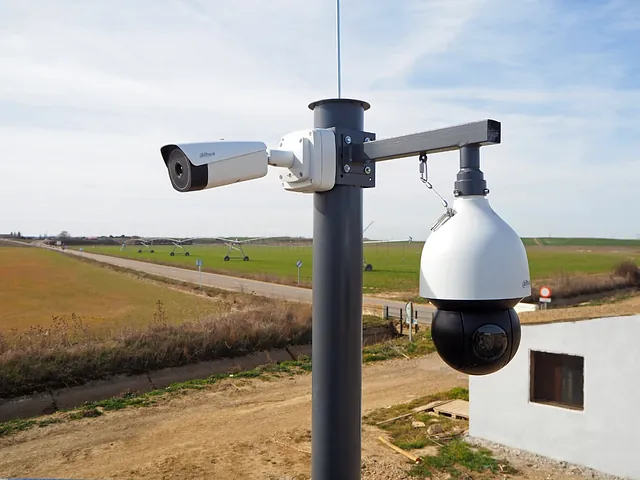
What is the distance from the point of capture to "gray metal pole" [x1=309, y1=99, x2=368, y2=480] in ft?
6.48

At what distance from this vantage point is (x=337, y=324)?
2.00m

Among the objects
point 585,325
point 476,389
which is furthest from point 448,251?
point 476,389

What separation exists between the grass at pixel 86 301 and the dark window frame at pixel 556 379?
1319 cm

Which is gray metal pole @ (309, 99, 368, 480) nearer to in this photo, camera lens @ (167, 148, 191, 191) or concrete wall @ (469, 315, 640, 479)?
camera lens @ (167, 148, 191, 191)

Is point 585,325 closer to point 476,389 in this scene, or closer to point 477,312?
point 476,389

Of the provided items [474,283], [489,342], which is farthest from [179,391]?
[474,283]

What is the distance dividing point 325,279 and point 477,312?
549 mm

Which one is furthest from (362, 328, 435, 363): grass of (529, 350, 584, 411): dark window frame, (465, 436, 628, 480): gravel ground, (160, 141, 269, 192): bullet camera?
(160, 141, 269, 192): bullet camera

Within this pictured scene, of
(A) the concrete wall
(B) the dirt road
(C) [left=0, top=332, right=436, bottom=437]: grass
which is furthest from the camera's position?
(C) [left=0, top=332, right=436, bottom=437]: grass

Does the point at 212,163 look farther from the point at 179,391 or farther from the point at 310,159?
the point at 179,391

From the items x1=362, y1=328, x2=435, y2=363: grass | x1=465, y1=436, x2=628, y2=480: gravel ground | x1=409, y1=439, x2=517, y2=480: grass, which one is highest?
x1=465, y1=436, x2=628, y2=480: gravel ground

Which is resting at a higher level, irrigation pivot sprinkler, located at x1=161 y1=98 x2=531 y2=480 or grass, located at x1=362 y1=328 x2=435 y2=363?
irrigation pivot sprinkler, located at x1=161 y1=98 x2=531 y2=480

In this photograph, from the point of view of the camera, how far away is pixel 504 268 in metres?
1.68

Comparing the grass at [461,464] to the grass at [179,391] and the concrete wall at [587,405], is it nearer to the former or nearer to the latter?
the concrete wall at [587,405]
